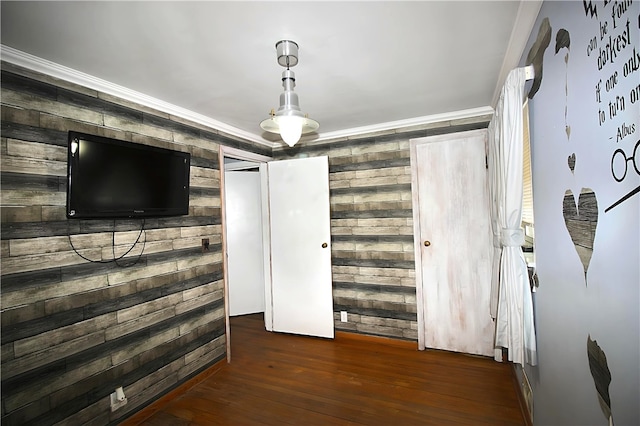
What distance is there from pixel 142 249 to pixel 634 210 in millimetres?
2659

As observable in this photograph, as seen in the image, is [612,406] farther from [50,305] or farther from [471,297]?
[50,305]

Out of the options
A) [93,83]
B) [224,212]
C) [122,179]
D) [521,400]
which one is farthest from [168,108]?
[521,400]

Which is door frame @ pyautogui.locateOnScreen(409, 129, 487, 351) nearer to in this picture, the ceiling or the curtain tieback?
the ceiling

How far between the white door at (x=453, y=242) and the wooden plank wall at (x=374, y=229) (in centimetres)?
11

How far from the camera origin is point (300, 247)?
12.1ft

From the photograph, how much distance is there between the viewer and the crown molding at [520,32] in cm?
143

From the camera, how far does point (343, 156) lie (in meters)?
3.61

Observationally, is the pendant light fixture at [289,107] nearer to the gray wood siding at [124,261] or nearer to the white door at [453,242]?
the gray wood siding at [124,261]

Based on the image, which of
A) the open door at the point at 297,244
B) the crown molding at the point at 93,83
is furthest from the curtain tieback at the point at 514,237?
the crown molding at the point at 93,83

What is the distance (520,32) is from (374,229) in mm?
2196

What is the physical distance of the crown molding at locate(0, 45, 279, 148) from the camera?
168 cm

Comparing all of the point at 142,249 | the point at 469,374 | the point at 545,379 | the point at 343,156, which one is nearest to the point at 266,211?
the point at 343,156

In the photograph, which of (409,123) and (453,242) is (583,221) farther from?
(409,123)

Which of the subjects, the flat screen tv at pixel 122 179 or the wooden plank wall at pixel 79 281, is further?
the flat screen tv at pixel 122 179
